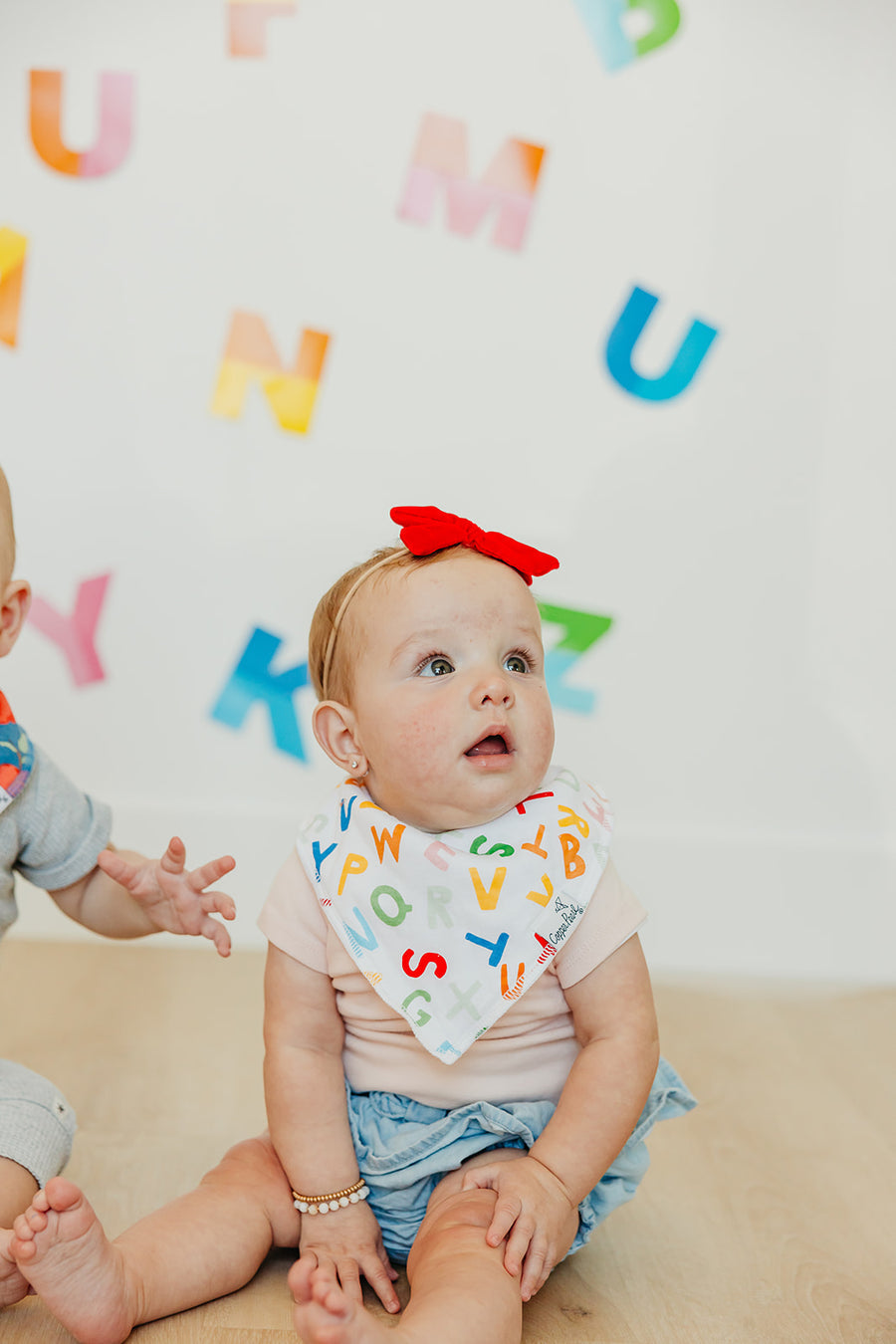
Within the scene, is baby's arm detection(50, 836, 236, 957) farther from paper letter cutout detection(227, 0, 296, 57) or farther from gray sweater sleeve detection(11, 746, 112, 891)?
A: paper letter cutout detection(227, 0, 296, 57)

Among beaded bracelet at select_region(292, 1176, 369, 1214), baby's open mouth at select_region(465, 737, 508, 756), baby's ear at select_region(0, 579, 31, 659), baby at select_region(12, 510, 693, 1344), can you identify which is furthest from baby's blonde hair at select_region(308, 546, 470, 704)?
beaded bracelet at select_region(292, 1176, 369, 1214)

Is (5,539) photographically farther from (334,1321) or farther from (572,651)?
(572,651)

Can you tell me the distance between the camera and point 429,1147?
32.5 inches

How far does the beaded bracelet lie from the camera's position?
83 cm

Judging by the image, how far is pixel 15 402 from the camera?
74.1 inches

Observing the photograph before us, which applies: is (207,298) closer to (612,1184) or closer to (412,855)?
(412,855)

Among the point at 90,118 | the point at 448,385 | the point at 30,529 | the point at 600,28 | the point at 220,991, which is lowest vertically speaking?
the point at 220,991

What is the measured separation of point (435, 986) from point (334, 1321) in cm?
24

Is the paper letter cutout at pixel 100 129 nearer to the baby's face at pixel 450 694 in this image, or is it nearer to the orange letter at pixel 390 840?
the baby's face at pixel 450 694

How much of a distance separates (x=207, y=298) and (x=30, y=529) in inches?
17.4

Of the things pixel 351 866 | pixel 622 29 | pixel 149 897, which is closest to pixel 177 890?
pixel 149 897

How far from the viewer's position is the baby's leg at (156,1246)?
0.70m

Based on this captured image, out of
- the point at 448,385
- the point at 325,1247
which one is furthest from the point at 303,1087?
the point at 448,385

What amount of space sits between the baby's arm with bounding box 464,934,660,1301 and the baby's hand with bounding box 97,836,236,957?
0.83ft
